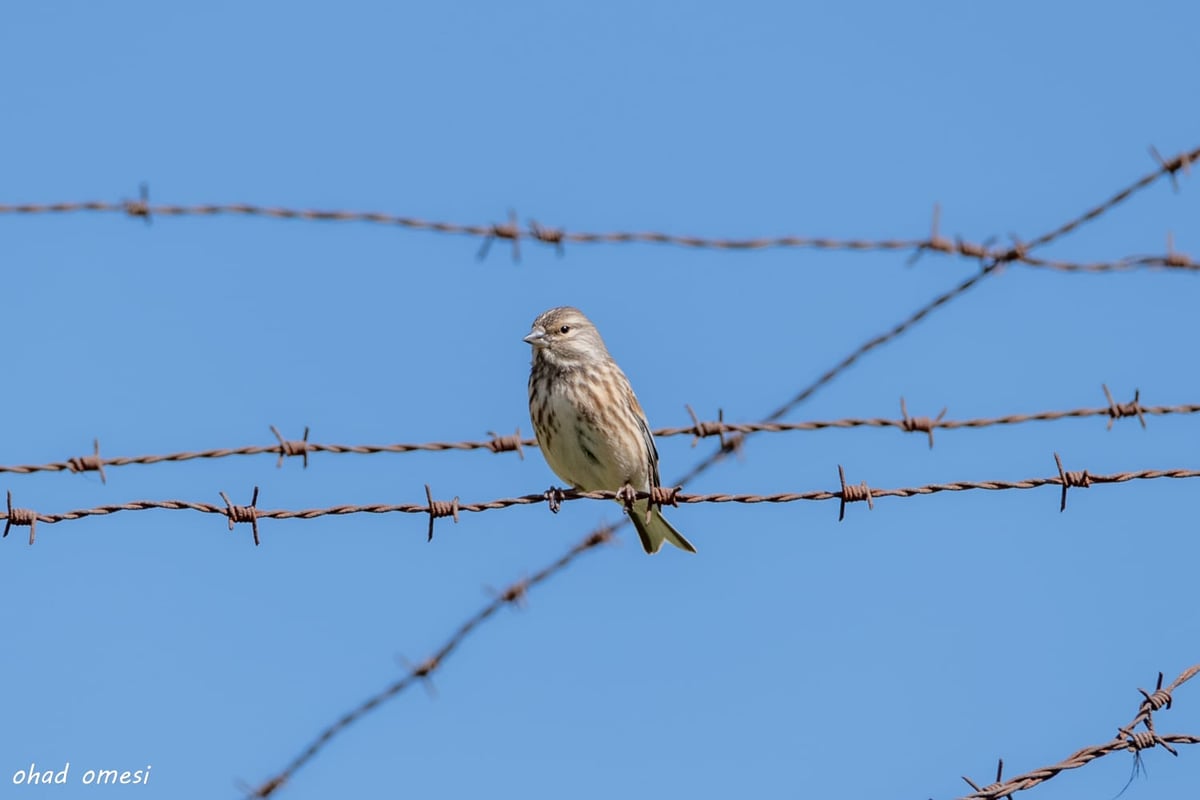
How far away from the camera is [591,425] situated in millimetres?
7633

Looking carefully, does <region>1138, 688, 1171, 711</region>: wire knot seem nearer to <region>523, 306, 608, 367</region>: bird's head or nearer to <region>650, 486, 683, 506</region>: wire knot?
<region>650, 486, 683, 506</region>: wire knot

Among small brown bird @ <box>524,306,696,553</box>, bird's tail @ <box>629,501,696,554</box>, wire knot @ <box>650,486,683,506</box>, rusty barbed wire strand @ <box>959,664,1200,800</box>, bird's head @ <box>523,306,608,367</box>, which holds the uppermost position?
bird's head @ <box>523,306,608,367</box>

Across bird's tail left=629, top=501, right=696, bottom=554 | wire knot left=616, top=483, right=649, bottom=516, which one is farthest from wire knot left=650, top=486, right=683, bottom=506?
bird's tail left=629, top=501, right=696, bottom=554

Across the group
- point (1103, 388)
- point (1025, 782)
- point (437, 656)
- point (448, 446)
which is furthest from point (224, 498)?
→ point (1103, 388)

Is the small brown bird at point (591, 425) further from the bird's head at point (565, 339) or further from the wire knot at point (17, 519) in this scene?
the wire knot at point (17, 519)

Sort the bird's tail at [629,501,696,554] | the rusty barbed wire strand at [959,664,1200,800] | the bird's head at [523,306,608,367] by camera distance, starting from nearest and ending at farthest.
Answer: the rusty barbed wire strand at [959,664,1200,800]
the bird's tail at [629,501,696,554]
the bird's head at [523,306,608,367]

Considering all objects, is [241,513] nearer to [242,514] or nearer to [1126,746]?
[242,514]

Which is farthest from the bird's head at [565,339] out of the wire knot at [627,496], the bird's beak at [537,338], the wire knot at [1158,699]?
the wire knot at [1158,699]

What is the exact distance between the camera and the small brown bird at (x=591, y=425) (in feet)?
25.1

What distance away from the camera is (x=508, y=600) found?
628cm

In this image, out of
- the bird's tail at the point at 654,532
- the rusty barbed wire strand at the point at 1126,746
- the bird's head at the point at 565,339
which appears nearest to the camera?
the rusty barbed wire strand at the point at 1126,746

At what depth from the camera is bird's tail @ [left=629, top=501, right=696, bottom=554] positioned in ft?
24.6

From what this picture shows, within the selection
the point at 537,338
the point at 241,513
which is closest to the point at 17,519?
the point at 241,513

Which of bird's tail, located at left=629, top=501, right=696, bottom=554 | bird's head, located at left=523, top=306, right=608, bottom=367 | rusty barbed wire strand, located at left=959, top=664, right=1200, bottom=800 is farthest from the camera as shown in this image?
bird's head, located at left=523, top=306, right=608, bottom=367
